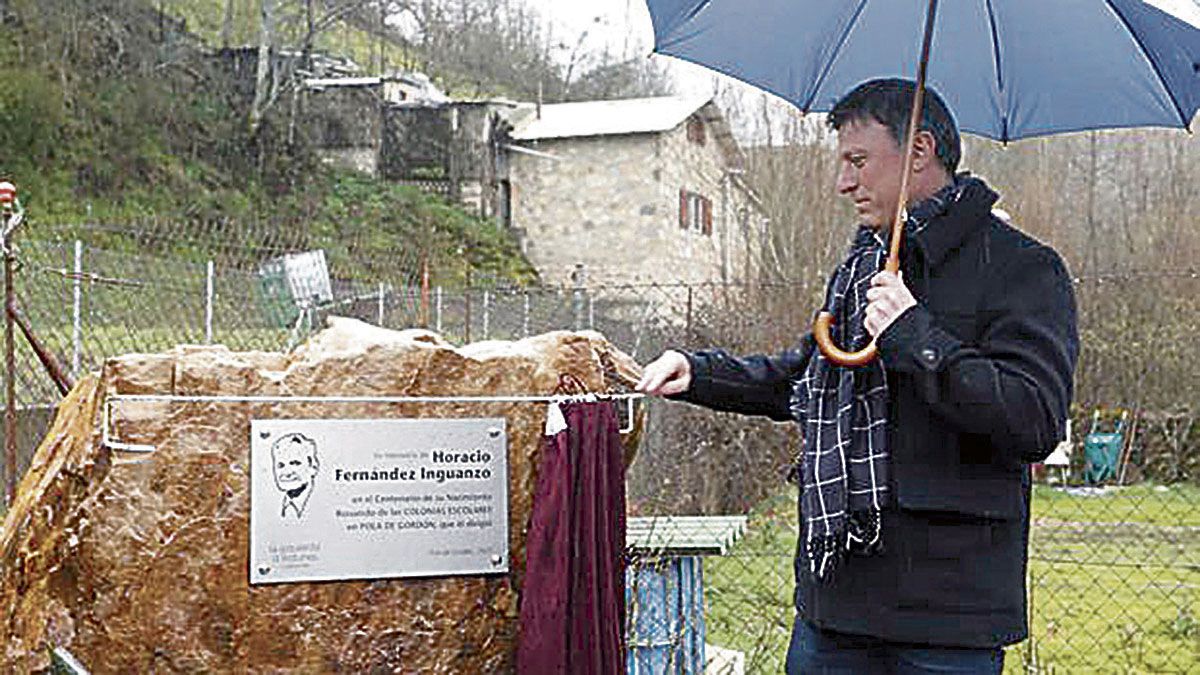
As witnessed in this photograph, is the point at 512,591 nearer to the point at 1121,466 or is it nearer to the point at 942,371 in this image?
the point at 942,371

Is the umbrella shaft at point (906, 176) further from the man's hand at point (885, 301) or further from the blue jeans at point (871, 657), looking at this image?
the blue jeans at point (871, 657)

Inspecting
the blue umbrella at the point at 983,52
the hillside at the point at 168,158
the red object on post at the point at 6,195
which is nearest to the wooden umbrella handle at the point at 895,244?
the blue umbrella at the point at 983,52

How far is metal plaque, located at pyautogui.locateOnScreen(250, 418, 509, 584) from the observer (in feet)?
11.4

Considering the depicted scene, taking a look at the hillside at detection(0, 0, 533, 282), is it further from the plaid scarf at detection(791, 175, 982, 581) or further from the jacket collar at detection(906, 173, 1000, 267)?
the jacket collar at detection(906, 173, 1000, 267)

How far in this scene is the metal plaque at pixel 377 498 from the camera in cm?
349

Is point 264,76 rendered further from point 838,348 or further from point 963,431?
point 963,431

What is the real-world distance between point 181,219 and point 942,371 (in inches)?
938

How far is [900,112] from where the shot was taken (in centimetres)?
267

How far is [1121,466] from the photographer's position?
49.6ft

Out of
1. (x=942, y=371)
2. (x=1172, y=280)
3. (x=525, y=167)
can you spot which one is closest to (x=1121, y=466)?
(x=1172, y=280)

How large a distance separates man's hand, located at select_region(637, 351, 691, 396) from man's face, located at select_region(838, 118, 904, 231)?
56 cm

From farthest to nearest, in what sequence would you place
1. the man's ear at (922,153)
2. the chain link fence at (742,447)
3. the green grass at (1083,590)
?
the green grass at (1083,590), the chain link fence at (742,447), the man's ear at (922,153)

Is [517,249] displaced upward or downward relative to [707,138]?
downward

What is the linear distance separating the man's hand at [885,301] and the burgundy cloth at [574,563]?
3.80ft
